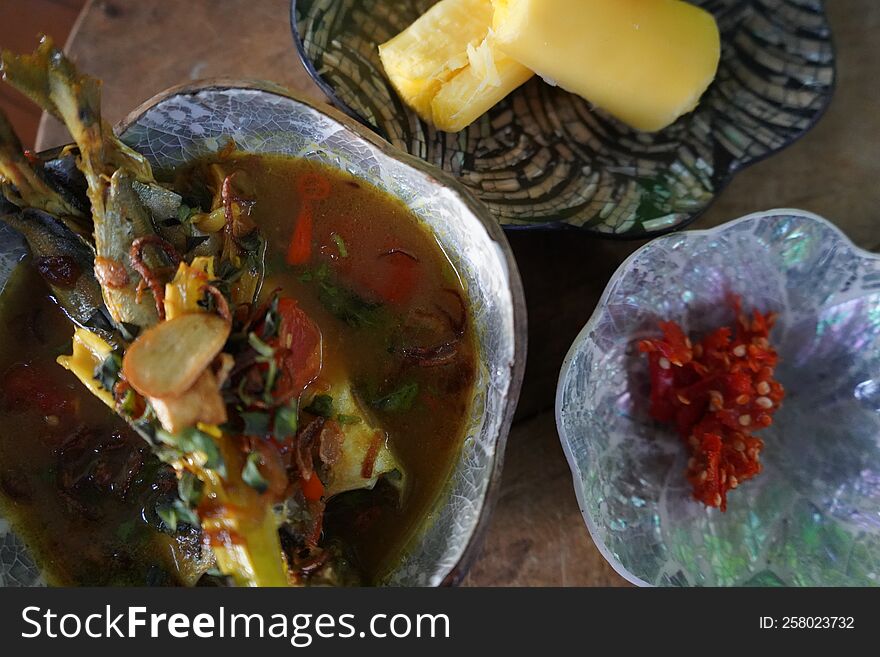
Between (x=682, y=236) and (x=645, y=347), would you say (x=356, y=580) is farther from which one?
(x=682, y=236)

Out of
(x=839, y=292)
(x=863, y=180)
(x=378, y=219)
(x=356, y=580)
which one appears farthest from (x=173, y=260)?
(x=863, y=180)

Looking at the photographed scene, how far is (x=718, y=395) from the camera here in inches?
57.9

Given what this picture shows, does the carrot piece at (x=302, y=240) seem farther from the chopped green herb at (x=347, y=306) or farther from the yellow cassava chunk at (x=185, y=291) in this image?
the yellow cassava chunk at (x=185, y=291)

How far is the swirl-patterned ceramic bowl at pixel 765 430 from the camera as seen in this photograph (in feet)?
4.82

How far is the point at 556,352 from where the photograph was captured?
1.62 meters

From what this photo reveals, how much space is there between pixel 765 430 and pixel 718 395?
0.82 ft

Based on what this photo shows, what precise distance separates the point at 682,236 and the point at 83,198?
113cm

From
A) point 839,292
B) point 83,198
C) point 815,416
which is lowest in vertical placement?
point 815,416

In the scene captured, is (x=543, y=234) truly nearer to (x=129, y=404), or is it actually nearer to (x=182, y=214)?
(x=182, y=214)

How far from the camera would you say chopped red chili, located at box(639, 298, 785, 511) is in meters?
1.46

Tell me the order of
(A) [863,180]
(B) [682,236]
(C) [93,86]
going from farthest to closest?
1. (A) [863,180]
2. (B) [682,236]
3. (C) [93,86]

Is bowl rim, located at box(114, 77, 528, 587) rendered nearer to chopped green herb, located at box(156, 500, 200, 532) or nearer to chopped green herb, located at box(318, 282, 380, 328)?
chopped green herb, located at box(318, 282, 380, 328)

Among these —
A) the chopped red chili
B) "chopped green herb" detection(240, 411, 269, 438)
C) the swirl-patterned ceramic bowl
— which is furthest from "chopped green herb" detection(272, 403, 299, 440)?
the chopped red chili

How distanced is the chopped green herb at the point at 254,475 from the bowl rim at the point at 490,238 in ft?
1.09
